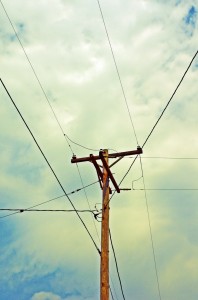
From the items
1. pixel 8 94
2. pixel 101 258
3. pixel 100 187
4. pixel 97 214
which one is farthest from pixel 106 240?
pixel 8 94

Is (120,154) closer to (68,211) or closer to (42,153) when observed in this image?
(68,211)

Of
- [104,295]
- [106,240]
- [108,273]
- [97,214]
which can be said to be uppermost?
[97,214]

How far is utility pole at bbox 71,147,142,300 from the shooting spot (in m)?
9.46

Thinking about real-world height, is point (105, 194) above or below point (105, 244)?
above

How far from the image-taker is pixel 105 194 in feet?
37.1

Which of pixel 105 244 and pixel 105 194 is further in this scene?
pixel 105 194

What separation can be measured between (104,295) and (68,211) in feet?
10.2

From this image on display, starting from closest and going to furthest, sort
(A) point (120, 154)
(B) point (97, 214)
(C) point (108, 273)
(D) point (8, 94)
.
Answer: (D) point (8, 94) → (C) point (108, 273) → (B) point (97, 214) → (A) point (120, 154)

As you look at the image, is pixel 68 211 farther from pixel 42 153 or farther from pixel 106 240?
pixel 42 153

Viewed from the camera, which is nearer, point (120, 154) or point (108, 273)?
point (108, 273)

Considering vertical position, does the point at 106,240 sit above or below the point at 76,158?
below

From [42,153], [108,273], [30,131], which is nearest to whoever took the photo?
[30,131]

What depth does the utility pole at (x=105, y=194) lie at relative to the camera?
9461 millimetres

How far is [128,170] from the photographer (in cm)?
1232
